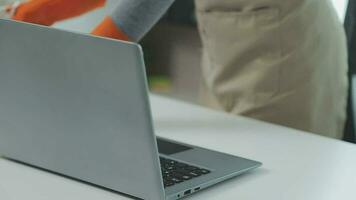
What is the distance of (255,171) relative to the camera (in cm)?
84

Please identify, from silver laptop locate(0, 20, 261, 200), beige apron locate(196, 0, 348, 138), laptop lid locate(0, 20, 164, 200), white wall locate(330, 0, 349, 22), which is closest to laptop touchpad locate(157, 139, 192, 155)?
silver laptop locate(0, 20, 261, 200)

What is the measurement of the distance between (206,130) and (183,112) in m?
0.11

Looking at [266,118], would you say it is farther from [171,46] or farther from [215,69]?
[171,46]

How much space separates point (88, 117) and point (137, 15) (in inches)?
11.0

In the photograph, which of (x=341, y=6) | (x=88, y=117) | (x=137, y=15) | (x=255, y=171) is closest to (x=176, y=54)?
(x=341, y=6)

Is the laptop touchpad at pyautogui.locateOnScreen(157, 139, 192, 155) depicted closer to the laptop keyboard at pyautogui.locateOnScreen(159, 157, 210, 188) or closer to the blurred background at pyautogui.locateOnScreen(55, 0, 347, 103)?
the laptop keyboard at pyautogui.locateOnScreen(159, 157, 210, 188)

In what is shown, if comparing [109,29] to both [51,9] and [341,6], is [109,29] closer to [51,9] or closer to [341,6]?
[51,9]

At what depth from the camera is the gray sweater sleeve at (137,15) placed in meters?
0.92

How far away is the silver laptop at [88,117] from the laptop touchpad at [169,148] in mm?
30

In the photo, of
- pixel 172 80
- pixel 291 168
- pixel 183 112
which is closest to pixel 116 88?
pixel 291 168

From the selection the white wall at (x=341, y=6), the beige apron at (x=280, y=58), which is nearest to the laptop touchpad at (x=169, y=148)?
the beige apron at (x=280, y=58)

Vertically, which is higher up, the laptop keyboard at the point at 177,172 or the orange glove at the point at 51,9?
the orange glove at the point at 51,9

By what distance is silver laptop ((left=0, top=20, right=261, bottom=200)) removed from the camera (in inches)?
25.1

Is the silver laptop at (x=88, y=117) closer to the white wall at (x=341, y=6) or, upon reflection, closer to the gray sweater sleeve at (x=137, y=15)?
the gray sweater sleeve at (x=137, y=15)
